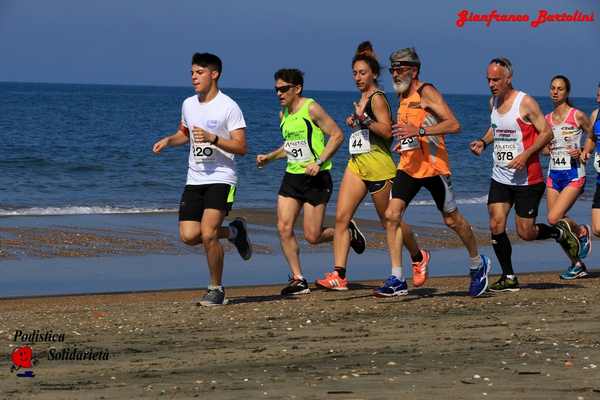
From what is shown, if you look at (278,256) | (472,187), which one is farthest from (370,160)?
(472,187)

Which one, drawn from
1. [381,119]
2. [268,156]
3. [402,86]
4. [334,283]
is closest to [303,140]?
[268,156]

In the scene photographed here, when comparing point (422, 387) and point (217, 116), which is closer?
Answer: point (422, 387)

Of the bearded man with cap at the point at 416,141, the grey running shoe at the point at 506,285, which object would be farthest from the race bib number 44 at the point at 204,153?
the grey running shoe at the point at 506,285

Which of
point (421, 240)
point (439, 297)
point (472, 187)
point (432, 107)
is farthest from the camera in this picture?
point (472, 187)

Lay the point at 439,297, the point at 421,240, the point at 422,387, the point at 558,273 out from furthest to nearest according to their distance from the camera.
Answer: the point at 421,240 < the point at 558,273 < the point at 439,297 < the point at 422,387

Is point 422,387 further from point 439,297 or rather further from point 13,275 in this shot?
point 13,275

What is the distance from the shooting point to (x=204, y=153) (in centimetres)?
946

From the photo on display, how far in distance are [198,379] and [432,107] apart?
364 centimetres

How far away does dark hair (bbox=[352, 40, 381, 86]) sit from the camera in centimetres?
1001

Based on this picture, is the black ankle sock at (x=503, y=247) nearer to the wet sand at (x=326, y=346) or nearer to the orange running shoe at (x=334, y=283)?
the wet sand at (x=326, y=346)

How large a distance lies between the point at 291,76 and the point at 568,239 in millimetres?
3006

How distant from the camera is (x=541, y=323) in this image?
8.45 metres

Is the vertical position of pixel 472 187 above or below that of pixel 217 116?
below

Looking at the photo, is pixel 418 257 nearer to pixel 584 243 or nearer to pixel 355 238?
pixel 355 238
